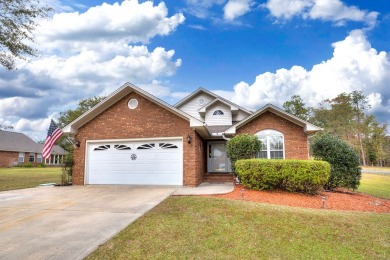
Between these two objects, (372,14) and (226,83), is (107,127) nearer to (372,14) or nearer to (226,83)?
(226,83)

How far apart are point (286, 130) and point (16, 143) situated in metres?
47.6

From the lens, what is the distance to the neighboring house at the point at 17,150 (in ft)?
131

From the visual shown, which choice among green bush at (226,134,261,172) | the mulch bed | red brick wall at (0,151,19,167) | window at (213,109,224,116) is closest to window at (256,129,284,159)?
green bush at (226,134,261,172)

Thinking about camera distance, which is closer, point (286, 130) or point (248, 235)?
point (248, 235)

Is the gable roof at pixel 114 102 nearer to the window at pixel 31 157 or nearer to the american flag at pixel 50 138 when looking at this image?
the american flag at pixel 50 138

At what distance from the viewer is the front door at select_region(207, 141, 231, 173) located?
17.2 meters

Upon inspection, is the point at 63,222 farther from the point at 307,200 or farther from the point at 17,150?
the point at 17,150

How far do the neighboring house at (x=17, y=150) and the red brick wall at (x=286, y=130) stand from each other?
35634 mm

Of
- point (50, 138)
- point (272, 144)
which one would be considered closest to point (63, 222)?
point (50, 138)

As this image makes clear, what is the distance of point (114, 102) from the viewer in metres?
13.1

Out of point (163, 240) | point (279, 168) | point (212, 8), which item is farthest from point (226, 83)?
point (163, 240)

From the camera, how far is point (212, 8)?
48.2 ft

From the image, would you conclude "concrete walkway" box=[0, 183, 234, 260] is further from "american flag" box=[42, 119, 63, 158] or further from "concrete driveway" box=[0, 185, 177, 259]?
"american flag" box=[42, 119, 63, 158]

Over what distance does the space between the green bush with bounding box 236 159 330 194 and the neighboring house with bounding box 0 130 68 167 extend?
1478 inches
